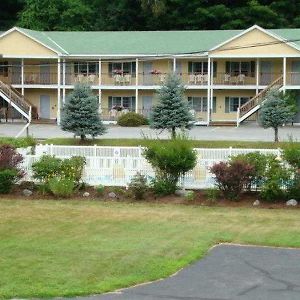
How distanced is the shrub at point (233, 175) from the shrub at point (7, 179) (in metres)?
5.81

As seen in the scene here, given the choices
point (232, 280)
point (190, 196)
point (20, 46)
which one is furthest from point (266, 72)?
point (232, 280)

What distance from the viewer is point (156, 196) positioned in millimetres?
21859

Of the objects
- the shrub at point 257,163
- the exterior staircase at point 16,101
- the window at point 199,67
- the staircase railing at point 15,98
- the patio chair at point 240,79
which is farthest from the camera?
the window at point 199,67

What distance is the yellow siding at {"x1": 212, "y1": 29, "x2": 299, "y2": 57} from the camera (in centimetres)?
4803

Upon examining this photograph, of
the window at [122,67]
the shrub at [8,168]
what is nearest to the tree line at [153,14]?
the window at [122,67]

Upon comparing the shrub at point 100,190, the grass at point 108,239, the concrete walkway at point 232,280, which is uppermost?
the shrub at point 100,190

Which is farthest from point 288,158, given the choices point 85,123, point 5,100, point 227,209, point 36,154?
point 5,100

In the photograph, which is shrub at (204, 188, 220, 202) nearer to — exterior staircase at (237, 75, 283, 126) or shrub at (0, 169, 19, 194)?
shrub at (0, 169, 19, 194)

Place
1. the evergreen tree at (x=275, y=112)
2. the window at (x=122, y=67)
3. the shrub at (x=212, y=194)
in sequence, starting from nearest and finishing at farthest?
the shrub at (x=212, y=194)
the evergreen tree at (x=275, y=112)
the window at (x=122, y=67)

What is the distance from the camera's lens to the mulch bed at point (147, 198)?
21.0m

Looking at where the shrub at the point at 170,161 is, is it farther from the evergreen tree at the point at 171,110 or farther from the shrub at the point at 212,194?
the evergreen tree at the point at 171,110

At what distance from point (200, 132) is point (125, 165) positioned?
70.0 ft

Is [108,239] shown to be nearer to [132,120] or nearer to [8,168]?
[8,168]

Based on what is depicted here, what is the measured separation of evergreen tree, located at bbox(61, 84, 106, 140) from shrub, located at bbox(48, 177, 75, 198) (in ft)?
53.2
